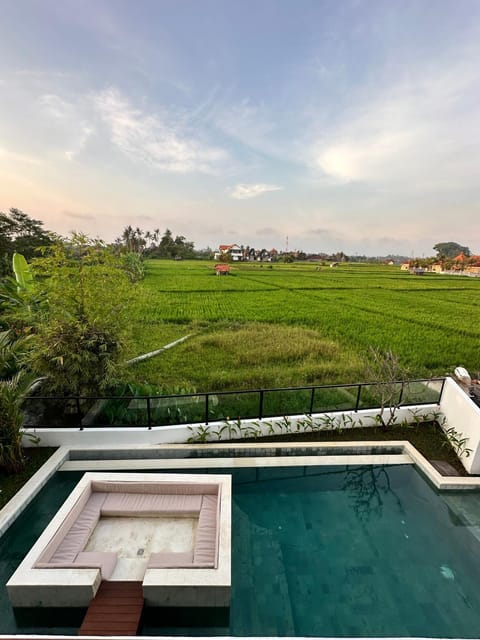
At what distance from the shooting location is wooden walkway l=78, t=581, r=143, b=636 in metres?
2.97

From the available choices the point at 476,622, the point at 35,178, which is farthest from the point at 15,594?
the point at 35,178

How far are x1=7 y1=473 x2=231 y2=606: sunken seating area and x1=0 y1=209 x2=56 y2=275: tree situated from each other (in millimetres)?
18158

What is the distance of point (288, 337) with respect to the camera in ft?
41.3

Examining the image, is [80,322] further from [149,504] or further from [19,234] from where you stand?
[19,234]

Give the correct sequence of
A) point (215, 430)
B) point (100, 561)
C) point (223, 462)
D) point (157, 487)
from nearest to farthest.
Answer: point (100, 561) → point (157, 487) → point (223, 462) → point (215, 430)

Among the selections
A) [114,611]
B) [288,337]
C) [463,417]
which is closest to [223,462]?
[114,611]

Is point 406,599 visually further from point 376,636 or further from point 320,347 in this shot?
point 320,347

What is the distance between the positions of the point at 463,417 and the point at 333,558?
3.76 meters

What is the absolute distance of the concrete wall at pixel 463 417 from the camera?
547 cm

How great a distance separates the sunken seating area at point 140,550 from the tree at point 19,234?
18.2 meters

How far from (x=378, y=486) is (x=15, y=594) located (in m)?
5.27

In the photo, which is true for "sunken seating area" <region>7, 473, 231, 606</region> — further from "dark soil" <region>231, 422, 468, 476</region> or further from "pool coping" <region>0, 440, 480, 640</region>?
"dark soil" <region>231, 422, 468, 476</region>

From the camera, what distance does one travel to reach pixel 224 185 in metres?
24.4

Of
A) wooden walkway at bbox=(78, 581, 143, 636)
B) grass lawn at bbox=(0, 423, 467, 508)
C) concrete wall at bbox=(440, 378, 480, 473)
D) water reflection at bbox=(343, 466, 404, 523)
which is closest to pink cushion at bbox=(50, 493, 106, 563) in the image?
wooden walkway at bbox=(78, 581, 143, 636)
